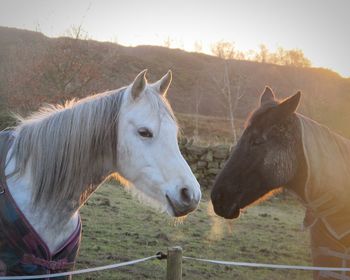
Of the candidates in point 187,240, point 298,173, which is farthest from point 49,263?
point 187,240

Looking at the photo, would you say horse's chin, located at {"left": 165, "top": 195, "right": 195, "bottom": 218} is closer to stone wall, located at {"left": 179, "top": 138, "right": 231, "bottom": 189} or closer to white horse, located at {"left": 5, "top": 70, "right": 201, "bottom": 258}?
white horse, located at {"left": 5, "top": 70, "right": 201, "bottom": 258}

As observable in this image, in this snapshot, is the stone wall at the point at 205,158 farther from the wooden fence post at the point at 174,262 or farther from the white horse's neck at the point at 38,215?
the white horse's neck at the point at 38,215

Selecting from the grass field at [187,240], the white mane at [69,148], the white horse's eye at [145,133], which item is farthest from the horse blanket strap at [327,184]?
the grass field at [187,240]

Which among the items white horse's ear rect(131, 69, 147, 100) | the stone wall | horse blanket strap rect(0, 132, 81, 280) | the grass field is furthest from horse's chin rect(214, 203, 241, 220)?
the stone wall

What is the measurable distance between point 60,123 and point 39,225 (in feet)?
1.96

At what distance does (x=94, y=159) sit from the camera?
8.11 ft

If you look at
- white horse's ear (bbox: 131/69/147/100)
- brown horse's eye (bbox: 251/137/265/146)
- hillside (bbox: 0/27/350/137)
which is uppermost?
hillside (bbox: 0/27/350/137)

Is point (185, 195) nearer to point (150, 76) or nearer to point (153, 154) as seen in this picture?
point (153, 154)

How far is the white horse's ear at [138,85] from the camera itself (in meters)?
2.41

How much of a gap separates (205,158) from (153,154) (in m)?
11.9

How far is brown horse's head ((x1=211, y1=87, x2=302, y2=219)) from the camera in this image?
2908 mm

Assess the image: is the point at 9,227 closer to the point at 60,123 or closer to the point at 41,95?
the point at 60,123

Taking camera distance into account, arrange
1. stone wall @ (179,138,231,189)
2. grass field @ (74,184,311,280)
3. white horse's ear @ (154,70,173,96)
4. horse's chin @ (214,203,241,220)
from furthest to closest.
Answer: stone wall @ (179,138,231,189), grass field @ (74,184,311,280), horse's chin @ (214,203,241,220), white horse's ear @ (154,70,173,96)

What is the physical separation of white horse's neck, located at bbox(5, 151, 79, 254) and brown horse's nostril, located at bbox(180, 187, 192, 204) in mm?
665
